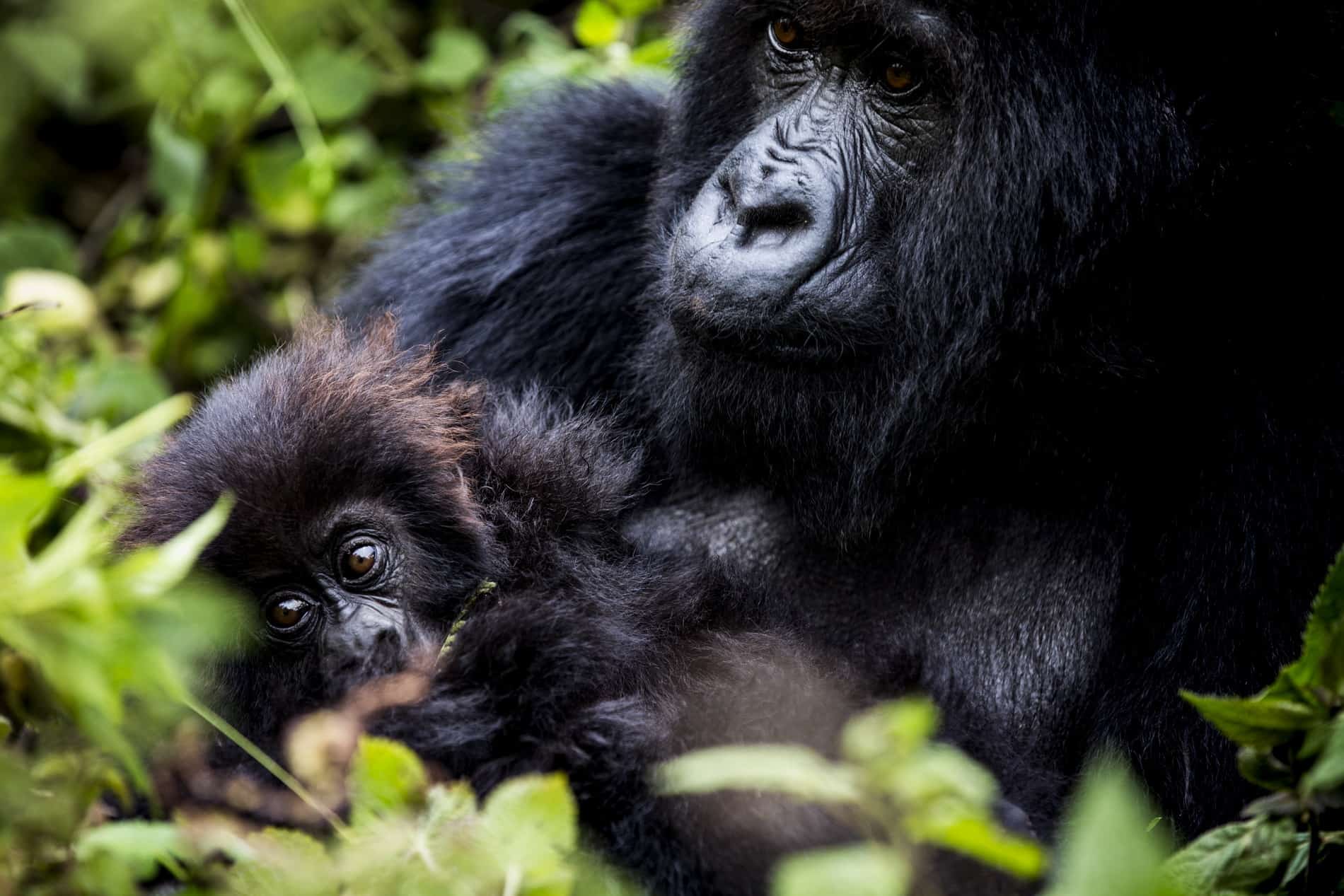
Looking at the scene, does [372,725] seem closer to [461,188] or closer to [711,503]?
[711,503]

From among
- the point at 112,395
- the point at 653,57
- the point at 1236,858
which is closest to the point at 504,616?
the point at 1236,858

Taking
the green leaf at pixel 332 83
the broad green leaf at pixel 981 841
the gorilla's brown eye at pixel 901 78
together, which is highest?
the gorilla's brown eye at pixel 901 78

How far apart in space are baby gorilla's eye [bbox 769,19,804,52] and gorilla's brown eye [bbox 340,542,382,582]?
49.9 inches

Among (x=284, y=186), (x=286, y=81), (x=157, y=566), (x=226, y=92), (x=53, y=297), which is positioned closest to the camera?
(x=157, y=566)

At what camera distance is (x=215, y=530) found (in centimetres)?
198

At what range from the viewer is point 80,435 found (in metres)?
3.61

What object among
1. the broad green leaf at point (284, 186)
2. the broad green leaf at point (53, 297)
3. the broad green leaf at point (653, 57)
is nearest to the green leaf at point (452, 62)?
the broad green leaf at point (284, 186)

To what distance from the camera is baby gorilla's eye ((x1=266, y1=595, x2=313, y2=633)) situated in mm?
2473

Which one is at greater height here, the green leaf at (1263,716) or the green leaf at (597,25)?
the green leaf at (597,25)

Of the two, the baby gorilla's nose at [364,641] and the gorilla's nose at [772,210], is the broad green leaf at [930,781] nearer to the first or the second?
the baby gorilla's nose at [364,641]

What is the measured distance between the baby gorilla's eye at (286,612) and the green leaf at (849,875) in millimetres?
1299

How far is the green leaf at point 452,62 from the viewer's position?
187 inches

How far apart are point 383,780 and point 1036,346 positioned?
1.45 metres

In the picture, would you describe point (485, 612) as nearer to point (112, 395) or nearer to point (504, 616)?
point (504, 616)
